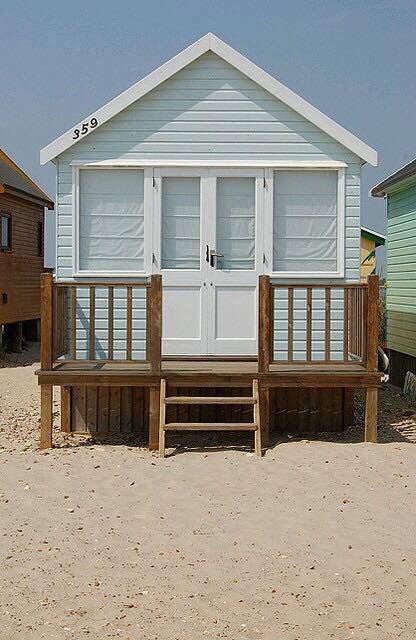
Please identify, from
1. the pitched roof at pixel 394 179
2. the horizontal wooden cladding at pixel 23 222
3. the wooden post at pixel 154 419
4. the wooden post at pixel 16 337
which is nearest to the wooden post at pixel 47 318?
the wooden post at pixel 154 419

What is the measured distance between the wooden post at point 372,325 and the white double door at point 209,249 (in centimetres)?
162

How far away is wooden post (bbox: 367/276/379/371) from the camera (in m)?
10.5

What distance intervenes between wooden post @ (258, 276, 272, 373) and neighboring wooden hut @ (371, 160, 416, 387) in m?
5.71

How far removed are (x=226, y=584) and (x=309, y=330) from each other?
4957 mm

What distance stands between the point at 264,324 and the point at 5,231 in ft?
46.6

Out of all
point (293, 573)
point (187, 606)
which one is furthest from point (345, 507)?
point (187, 606)

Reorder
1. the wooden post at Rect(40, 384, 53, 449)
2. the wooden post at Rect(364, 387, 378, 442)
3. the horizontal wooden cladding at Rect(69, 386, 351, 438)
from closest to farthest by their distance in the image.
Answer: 1. the wooden post at Rect(40, 384, 53, 449)
2. the wooden post at Rect(364, 387, 378, 442)
3. the horizontal wooden cladding at Rect(69, 386, 351, 438)

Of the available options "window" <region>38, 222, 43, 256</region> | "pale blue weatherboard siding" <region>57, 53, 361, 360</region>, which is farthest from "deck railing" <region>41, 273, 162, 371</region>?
"window" <region>38, 222, 43, 256</region>

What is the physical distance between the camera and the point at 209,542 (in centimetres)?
729

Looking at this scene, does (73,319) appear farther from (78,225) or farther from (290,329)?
(290,329)

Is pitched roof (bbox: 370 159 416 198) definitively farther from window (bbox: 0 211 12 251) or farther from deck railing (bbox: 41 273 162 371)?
window (bbox: 0 211 12 251)

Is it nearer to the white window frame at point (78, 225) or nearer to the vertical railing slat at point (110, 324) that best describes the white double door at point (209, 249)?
the white window frame at point (78, 225)

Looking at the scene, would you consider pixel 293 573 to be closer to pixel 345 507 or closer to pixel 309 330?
pixel 345 507

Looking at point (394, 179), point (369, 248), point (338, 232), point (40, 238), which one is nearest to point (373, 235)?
point (369, 248)
